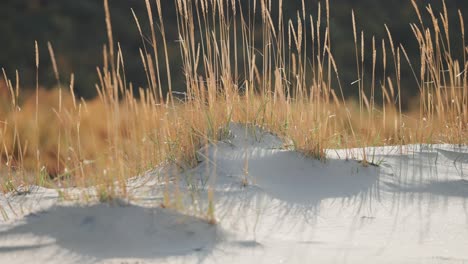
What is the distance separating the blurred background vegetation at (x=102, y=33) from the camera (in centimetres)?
797

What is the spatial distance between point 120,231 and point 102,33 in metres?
7.44

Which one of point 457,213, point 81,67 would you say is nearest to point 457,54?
point 81,67

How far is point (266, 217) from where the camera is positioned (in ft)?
6.77

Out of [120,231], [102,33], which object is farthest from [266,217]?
[102,33]

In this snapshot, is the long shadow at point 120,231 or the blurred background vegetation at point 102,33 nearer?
the long shadow at point 120,231

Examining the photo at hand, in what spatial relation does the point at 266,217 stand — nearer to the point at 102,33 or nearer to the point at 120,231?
the point at 120,231

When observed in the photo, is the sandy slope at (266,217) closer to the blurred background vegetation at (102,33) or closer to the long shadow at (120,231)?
the long shadow at (120,231)

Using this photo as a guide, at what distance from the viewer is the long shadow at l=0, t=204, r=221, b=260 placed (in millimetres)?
1793

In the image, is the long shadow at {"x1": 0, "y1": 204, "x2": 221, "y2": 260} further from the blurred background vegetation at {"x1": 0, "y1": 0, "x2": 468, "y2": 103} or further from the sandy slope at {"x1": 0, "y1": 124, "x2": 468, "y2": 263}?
the blurred background vegetation at {"x1": 0, "y1": 0, "x2": 468, "y2": 103}

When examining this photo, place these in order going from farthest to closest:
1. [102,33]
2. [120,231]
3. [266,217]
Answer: [102,33], [266,217], [120,231]

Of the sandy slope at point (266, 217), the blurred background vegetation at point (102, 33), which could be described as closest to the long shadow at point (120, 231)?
the sandy slope at point (266, 217)

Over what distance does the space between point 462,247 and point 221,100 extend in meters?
1.26

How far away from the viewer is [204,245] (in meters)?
1.81

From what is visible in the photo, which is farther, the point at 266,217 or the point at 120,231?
the point at 266,217
